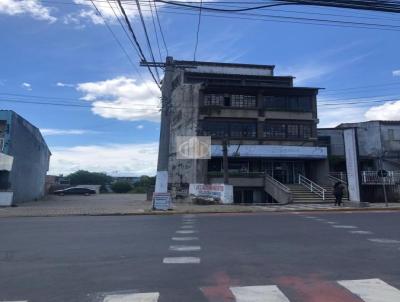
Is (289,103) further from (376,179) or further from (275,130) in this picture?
(376,179)

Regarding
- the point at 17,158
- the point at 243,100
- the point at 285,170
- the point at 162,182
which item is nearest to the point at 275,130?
the point at 285,170

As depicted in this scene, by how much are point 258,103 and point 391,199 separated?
16.3 m

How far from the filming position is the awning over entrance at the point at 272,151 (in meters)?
43.0

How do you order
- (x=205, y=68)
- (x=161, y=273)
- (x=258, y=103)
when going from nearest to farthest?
(x=161, y=273), (x=258, y=103), (x=205, y=68)

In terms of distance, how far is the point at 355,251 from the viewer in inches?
384

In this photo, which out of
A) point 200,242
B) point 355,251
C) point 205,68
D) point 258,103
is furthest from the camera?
point 205,68

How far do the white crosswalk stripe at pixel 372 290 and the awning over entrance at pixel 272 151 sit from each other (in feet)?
118

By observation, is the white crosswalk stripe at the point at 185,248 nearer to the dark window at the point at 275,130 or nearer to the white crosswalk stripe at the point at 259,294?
the white crosswalk stripe at the point at 259,294

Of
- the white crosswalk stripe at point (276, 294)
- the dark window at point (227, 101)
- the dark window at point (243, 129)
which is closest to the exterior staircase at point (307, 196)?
the dark window at point (243, 129)

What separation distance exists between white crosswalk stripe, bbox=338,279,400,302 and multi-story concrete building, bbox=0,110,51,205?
2821 cm

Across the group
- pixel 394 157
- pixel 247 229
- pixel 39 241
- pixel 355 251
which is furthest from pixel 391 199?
pixel 39 241

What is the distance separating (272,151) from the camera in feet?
142

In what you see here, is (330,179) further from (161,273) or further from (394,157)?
(161,273)

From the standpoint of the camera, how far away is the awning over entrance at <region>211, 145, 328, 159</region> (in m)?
43.0
